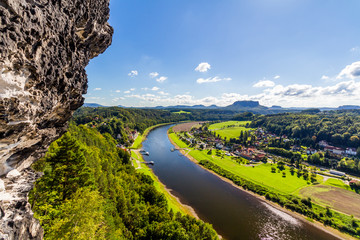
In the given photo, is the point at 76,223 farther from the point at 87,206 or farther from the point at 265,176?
the point at 265,176

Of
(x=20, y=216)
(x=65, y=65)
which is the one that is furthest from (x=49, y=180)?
(x=65, y=65)

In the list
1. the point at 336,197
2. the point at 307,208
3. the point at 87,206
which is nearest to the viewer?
the point at 87,206

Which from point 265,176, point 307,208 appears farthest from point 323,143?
point 307,208

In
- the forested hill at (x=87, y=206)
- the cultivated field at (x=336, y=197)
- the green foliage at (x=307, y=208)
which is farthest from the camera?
the cultivated field at (x=336, y=197)

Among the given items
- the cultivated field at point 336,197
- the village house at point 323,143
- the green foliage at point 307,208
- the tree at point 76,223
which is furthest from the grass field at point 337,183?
the tree at point 76,223

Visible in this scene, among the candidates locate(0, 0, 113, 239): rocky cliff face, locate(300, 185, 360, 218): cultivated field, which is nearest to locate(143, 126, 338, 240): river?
locate(300, 185, 360, 218): cultivated field

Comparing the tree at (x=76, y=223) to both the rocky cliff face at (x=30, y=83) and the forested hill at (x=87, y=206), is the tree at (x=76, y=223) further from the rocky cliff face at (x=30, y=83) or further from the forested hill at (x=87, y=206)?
the rocky cliff face at (x=30, y=83)
